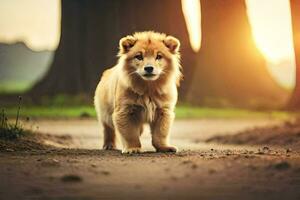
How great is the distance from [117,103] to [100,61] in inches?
755

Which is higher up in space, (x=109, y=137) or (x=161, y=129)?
(x=161, y=129)

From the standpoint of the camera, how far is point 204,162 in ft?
25.8

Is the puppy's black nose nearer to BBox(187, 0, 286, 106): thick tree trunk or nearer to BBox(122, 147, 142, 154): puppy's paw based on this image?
BBox(122, 147, 142, 154): puppy's paw

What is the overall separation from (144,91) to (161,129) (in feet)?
1.90

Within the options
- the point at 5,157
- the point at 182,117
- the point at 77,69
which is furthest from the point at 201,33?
the point at 5,157

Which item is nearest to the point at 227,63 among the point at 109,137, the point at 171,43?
the point at 109,137

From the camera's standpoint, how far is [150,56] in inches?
362

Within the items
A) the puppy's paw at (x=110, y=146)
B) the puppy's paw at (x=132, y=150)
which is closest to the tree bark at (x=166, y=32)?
the puppy's paw at (x=110, y=146)

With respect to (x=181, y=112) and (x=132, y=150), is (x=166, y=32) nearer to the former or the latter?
(x=181, y=112)

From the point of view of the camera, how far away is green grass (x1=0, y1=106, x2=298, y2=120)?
21.3 m

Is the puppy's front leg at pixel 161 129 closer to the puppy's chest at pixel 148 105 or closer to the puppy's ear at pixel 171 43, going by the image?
the puppy's chest at pixel 148 105

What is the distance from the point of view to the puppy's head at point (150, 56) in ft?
29.9

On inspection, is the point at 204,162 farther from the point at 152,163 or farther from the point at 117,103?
the point at 117,103

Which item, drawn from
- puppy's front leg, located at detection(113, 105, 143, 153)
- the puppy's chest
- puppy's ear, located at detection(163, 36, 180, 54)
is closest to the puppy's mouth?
the puppy's chest
